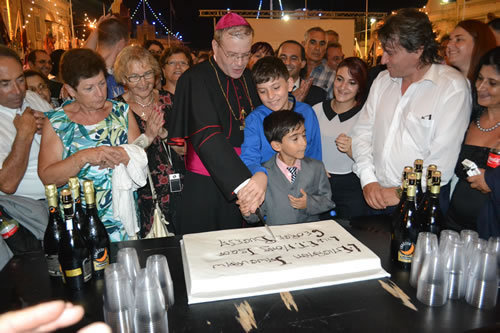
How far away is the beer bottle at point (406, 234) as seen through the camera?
1.29 metres

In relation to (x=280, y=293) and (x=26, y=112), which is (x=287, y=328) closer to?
(x=280, y=293)

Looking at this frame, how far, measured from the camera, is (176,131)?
2125mm

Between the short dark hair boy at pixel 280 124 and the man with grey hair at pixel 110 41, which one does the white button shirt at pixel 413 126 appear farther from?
the man with grey hair at pixel 110 41

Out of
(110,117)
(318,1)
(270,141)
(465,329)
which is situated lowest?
(465,329)

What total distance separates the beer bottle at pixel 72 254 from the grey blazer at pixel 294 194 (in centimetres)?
97

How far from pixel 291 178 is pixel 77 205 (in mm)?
1236

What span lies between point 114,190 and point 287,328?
1.39m

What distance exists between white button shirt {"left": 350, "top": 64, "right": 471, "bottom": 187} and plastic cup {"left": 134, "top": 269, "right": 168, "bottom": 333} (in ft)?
5.18

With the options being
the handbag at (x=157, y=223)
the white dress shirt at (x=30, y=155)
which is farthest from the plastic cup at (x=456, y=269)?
the white dress shirt at (x=30, y=155)

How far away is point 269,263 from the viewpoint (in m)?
1.23

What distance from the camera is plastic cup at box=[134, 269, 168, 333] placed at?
0.96 metres

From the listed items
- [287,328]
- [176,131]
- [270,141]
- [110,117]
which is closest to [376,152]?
[270,141]

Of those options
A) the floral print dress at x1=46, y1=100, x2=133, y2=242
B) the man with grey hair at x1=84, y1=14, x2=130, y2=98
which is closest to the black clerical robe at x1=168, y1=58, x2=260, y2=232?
the floral print dress at x1=46, y1=100, x2=133, y2=242

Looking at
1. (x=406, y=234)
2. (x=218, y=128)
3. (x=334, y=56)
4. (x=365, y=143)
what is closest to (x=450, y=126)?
(x=365, y=143)
